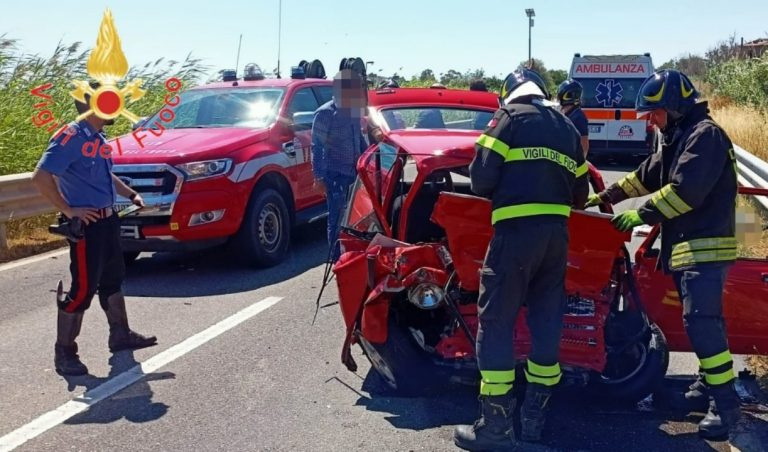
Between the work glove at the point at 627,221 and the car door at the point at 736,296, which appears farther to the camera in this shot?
the car door at the point at 736,296

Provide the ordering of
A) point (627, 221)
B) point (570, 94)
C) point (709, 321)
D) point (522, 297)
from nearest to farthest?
point (522, 297), point (709, 321), point (627, 221), point (570, 94)

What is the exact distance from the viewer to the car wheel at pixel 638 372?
447 centimetres

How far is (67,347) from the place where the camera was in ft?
17.6

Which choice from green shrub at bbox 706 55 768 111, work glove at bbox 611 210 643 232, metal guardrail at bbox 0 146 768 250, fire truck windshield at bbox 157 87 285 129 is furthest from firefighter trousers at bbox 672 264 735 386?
green shrub at bbox 706 55 768 111

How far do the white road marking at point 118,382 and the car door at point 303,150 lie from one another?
239cm

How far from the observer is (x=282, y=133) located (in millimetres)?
8867

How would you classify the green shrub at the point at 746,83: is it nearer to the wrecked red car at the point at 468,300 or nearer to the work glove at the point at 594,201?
the work glove at the point at 594,201

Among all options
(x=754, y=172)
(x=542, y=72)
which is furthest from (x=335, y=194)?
(x=542, y=72)

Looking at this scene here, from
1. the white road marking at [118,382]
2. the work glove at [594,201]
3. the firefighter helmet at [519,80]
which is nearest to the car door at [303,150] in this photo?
the white road marking at [118,382]

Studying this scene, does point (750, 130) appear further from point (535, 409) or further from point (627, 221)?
point (535, 409)

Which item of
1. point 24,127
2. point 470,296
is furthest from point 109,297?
point 24,127

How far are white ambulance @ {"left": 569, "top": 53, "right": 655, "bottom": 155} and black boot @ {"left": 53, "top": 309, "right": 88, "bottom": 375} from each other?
1345 cm

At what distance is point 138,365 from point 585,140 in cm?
434

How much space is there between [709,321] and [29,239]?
27.2ft
